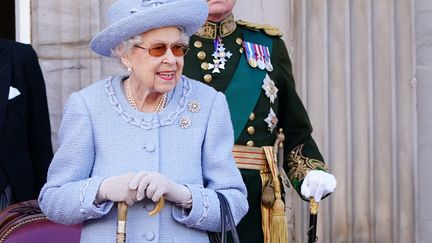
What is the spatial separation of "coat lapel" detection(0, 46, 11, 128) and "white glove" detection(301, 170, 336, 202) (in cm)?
133

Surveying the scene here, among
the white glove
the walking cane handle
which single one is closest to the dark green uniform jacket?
the white glove

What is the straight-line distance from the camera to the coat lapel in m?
5.26

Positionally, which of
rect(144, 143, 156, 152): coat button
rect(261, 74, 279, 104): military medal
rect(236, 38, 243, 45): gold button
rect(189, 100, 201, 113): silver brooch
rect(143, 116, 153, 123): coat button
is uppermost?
rect(236, 38, 243, 45): gold button

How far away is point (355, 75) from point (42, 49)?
152 cm

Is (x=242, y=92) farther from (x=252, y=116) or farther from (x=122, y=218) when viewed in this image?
(x=122, y=218)

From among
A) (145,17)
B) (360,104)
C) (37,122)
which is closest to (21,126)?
(37,122)

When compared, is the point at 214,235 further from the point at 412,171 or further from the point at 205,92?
the point at 412,171

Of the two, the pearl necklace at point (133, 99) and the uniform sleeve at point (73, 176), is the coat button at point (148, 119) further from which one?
the uniform sleeve at point (73, 176)

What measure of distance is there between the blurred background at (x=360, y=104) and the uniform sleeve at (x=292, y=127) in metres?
1.59

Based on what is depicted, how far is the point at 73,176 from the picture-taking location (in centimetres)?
375

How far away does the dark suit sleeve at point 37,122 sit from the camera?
17.7 ft

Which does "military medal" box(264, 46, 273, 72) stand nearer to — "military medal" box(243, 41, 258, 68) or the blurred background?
"military medal" box(243, 41, 258, 68)

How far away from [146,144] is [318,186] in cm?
94

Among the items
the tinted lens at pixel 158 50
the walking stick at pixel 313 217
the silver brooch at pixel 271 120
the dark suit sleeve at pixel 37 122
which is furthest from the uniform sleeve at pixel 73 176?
the dark suit sleeve at pixel 37 122
